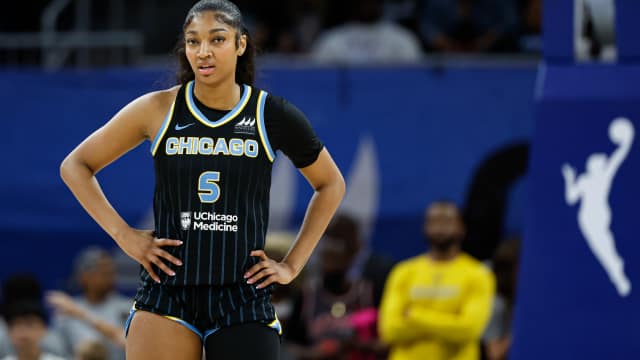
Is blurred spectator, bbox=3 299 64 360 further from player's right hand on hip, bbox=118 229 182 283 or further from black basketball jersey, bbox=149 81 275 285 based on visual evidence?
black basketball jersey, bbox=149 81 275 285

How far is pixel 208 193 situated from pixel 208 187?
22mm

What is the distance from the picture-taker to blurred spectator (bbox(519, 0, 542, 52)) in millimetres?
12156

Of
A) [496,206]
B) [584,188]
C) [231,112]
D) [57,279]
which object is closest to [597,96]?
[584,188]

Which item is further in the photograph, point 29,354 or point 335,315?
point 335,315

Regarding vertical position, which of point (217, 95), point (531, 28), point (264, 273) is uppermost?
point (217, 95)

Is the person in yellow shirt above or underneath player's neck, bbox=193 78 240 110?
underneath

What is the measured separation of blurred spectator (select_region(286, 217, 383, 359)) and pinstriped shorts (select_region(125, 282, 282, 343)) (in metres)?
4.03

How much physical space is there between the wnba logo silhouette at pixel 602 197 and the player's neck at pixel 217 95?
2.32 metres

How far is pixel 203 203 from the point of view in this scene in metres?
4.84

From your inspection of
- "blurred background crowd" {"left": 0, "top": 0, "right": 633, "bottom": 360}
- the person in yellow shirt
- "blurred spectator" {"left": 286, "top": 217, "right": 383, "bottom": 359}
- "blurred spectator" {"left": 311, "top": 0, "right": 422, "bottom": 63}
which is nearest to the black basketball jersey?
"blurred background crowd" {"left": 0, "top": 0, "right": 633, "bottom": 360}

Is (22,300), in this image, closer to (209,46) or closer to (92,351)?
(92,351)

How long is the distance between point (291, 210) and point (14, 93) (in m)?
2.60

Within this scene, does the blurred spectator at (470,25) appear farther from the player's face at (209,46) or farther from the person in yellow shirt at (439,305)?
the player's face at (209,46)

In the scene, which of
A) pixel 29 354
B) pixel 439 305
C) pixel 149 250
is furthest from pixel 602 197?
pixel 29 354
